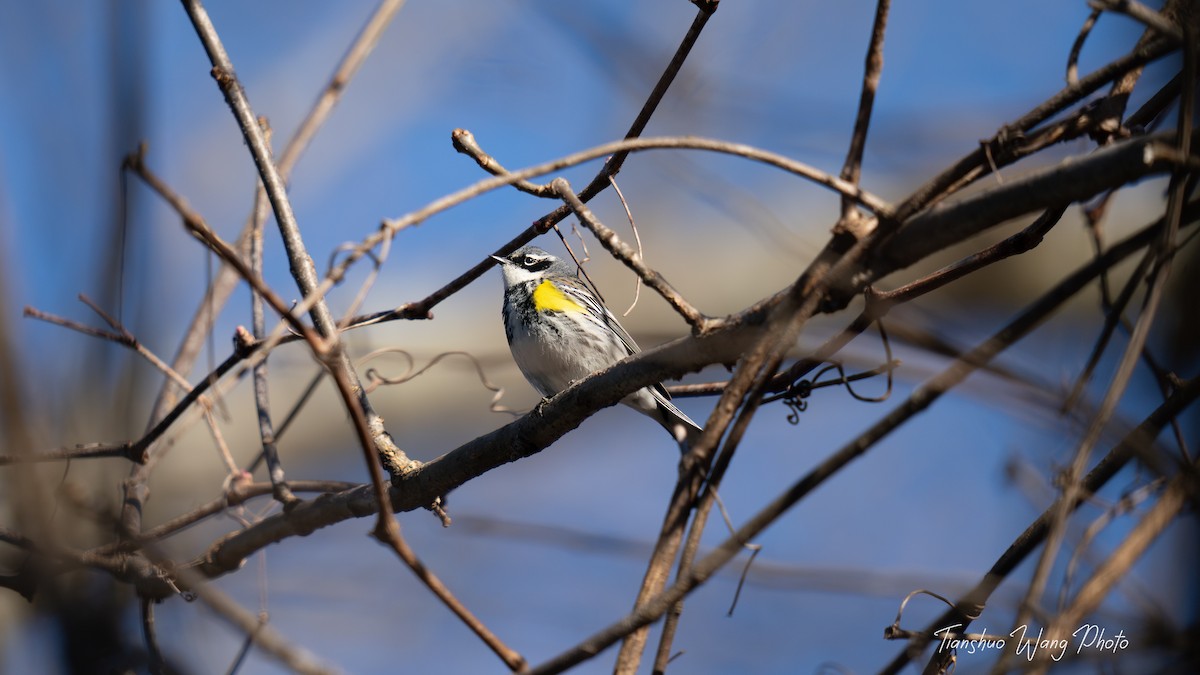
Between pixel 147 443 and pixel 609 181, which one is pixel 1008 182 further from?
pixel 147 443

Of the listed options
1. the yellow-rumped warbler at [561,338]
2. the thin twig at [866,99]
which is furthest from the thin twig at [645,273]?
the yellow-rumped warbler at [561,338]

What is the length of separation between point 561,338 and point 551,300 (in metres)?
0.24

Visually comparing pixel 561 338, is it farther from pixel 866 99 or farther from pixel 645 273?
pixel 866 99

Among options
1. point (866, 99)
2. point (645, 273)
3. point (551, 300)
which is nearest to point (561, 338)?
point (551, 300)

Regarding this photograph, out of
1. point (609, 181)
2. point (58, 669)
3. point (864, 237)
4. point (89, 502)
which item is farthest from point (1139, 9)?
point (89, 502)

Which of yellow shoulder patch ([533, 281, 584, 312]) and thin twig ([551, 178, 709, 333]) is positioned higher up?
yellow shoulder patch ([533, 281, 584, 312])

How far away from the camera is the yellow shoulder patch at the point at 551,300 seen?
4215mm

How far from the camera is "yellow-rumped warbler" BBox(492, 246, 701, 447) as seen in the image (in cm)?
411

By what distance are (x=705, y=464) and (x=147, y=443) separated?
1.56 metres
